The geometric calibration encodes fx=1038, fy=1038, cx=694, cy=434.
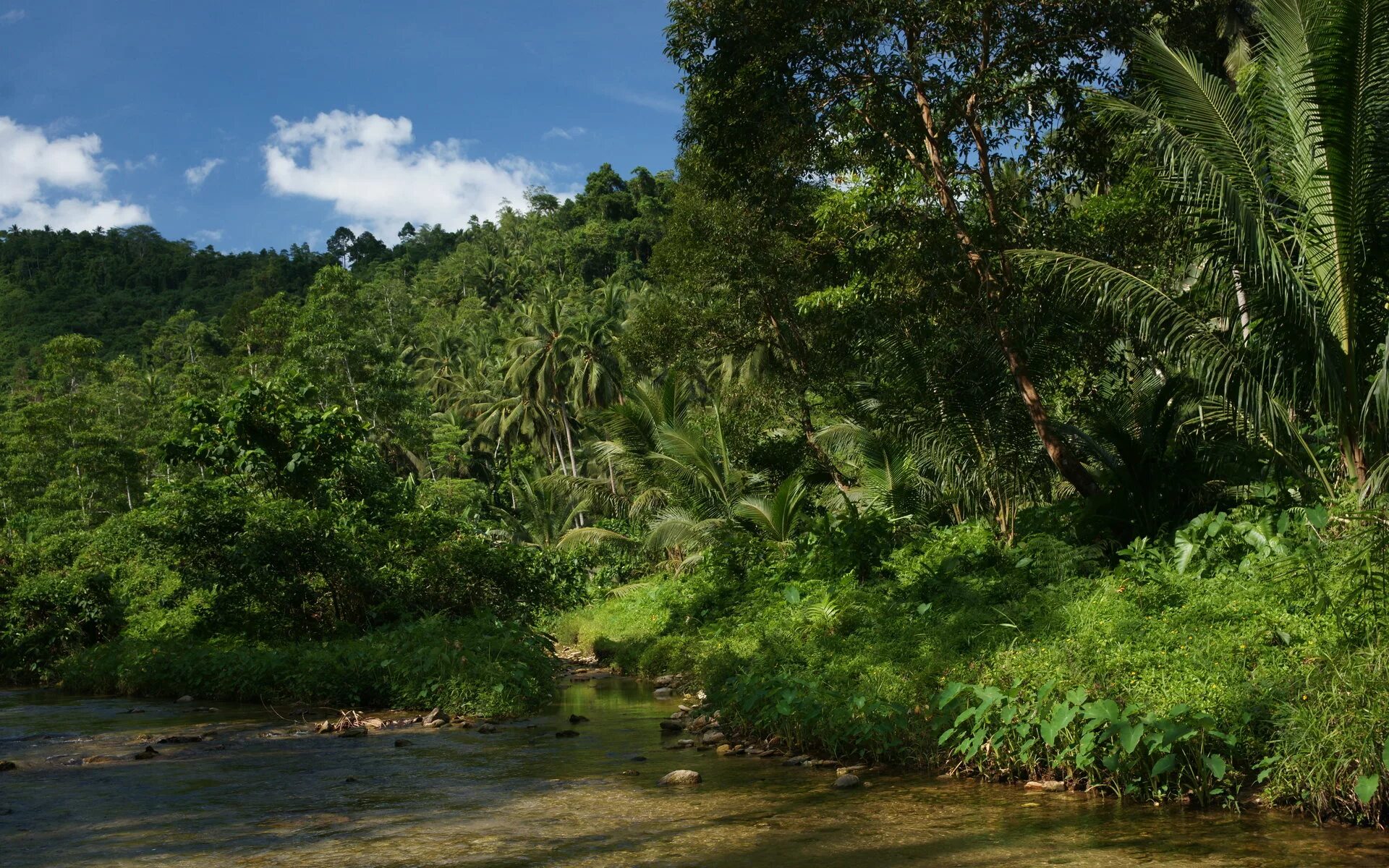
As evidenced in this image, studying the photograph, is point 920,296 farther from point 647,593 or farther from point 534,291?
point 534,291

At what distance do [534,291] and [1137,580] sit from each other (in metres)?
59.6

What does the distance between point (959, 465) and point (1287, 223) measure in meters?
5.36

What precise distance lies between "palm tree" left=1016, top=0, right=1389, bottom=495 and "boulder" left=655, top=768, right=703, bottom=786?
5.64m

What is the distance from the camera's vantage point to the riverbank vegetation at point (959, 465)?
23.9ft

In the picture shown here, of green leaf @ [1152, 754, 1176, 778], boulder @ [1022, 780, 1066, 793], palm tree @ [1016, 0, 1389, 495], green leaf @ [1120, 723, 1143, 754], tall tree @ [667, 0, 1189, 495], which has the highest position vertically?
tall tree @ [667, 0, 1189, 495]

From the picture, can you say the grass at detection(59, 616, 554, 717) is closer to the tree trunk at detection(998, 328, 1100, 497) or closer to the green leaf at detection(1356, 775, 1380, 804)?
the tree trunk at detection(998, 328, 1100, 497)

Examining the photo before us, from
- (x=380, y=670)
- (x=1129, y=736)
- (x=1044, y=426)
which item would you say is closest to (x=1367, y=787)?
(x=1129, y=736)

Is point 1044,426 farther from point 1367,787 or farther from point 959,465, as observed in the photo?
point 1367,787

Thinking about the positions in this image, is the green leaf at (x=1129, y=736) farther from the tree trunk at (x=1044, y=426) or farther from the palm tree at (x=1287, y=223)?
the tree trunk at (x=1044, y=426)

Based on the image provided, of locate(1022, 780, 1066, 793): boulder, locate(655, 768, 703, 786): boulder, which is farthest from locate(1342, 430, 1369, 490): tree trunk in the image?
locate(655, 768, 703, 786): boulder

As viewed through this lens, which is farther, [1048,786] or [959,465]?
[959,465]

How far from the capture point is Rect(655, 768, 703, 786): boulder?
7.92 m

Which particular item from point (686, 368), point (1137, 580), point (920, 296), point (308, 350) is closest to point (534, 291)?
point (308, 350)

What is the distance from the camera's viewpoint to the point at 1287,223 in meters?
8.98
